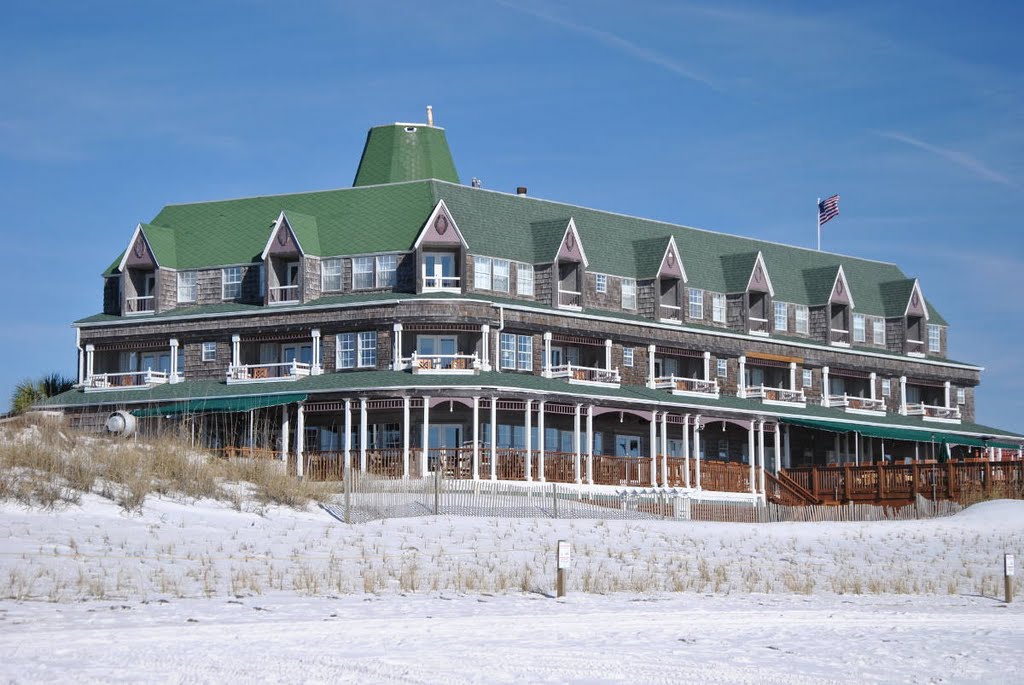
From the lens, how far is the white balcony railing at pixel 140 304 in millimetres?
63219

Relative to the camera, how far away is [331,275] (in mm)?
61062

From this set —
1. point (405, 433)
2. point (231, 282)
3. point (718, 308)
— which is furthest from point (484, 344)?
point (718, 308)

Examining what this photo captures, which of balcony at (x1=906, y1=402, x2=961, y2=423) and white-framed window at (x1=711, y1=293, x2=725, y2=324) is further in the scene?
balcony at (x1=906, y1=402, x2=961, y2=423)

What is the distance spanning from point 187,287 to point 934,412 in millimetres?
36409

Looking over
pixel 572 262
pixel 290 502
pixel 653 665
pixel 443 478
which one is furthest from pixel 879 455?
pixel 653 665

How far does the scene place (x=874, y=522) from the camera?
43281 millimetres

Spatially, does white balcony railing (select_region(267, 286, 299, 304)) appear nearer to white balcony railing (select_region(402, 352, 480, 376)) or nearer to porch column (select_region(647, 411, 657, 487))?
white balcony railing (select_region(402, 352, 480, 376))

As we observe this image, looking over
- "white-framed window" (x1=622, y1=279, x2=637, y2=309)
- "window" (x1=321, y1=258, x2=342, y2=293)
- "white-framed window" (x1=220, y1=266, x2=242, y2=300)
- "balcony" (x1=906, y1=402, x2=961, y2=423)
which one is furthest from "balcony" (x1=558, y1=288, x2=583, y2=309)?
"balcony" (x1=906, y1=402, x2=961, y2=423)

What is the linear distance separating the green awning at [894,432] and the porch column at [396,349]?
1777cm

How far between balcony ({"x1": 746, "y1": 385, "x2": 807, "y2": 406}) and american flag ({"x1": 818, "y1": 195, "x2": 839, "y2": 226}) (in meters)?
10.3

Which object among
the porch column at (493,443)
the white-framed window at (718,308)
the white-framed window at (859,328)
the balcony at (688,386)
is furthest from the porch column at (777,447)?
the porch column at (493,443)

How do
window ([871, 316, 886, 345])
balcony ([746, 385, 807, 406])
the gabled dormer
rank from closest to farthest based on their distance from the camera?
the gabled dormer, balcony ([746, 385, 807, 406]), window ([871, 316, 886, 345])

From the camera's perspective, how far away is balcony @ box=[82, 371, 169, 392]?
6053cm

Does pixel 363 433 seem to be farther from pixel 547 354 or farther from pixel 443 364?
pixel 547 354
